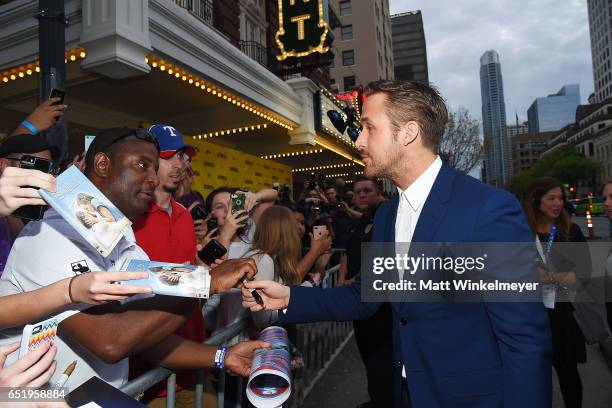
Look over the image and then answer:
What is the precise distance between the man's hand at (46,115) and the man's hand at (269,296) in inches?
80.5

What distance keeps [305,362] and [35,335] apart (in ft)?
11.7

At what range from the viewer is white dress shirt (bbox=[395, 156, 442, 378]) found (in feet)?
7.65

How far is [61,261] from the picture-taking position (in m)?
1.61

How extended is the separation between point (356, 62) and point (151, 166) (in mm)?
51023

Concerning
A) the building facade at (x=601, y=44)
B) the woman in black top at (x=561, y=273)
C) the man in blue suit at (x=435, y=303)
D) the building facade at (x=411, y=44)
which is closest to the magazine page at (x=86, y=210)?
the man in blue suit at (x=435, y=303)

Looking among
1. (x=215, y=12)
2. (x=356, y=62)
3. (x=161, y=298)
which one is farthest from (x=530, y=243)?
(x=356, y=62)

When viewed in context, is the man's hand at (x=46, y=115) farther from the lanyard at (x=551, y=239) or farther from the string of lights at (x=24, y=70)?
the lanyard at (x=551, y=239)

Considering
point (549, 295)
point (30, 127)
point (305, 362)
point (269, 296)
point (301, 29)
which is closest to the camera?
point (269, 296)

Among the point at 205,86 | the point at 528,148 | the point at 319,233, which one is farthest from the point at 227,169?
the point at 528,148

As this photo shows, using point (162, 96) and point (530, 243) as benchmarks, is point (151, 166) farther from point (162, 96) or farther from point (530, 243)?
point (162, 96)

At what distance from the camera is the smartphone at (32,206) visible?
1.50 m

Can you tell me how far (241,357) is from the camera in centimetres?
229

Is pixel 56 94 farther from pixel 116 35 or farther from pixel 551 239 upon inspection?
pixel 551 239

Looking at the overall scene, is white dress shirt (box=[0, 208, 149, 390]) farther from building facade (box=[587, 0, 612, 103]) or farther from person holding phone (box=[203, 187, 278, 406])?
building facade (box=[587, 0, 612, 103])
